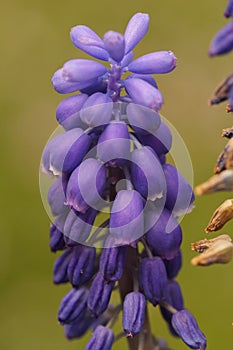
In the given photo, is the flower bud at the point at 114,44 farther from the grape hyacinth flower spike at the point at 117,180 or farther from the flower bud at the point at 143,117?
the flower bud at the point at 143,117

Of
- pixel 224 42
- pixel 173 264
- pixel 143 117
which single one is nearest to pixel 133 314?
pixel 173 264

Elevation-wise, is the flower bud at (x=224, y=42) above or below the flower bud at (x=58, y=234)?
above

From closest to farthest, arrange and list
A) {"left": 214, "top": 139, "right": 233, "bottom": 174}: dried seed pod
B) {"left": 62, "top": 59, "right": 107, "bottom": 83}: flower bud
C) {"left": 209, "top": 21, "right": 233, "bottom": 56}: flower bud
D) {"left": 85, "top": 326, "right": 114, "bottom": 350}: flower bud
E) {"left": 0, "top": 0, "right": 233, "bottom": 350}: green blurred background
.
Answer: {"left": 209, "top": 21, "right": 233, "bottom": 56}: flower bud < {"left": 214, "top": 139, "right": 233, "bottom": 174}: dried seed pod < {"left": 62, "top": 59, "right": 107, "bottom": 83}: flower bud < {"left": 85, "top": 326, "right": 114, "bottom": 350}: flower bud < {"left": 0, "top": 0, "right": 233, "bottom": 350}: green blurred background

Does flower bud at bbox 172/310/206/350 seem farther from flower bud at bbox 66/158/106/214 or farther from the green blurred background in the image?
the green blurred background

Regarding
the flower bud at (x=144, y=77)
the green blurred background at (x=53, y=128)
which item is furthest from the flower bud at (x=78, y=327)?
the green blurred background at (x=53, y=128)

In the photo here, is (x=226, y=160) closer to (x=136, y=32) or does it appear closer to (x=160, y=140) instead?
(x=160, y=140)

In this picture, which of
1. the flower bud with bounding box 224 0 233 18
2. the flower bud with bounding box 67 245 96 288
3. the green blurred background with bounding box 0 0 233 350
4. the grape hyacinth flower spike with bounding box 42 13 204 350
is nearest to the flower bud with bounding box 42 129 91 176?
the grape hyacinth flower spike with bounding box 42 13 204 350

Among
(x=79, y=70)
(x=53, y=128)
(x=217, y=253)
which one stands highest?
(x=53, y=128)
